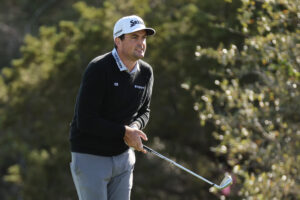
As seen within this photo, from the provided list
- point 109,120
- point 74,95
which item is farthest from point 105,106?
point 74,95

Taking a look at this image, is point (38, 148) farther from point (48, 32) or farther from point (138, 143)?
point (138, 143)

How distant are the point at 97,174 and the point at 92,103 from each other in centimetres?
46

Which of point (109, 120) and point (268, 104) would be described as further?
point (268, 104)

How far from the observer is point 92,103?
11.7 ft

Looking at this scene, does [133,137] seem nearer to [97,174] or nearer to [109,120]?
[109,120]

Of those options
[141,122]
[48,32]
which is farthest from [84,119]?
[48,32]

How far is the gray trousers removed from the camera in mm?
3686

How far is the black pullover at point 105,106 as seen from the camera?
3572mm

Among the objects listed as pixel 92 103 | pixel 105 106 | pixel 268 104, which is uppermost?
pixel 92 103

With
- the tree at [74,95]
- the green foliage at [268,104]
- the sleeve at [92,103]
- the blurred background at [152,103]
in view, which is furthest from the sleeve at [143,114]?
the tree at [74,95]

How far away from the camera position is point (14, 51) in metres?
22.9

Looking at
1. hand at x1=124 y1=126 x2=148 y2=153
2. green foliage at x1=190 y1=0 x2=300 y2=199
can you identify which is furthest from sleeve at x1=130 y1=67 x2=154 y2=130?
green foliage at x1=190 y1=0 x2=300 y2=199

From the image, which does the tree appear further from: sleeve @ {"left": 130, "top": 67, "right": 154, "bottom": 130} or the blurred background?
sleeve @ {"left": 130, "top": 67, "right": 154, "bottom": 130}

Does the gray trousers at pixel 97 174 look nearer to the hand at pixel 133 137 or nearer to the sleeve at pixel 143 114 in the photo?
the hand at pixel 133 137
